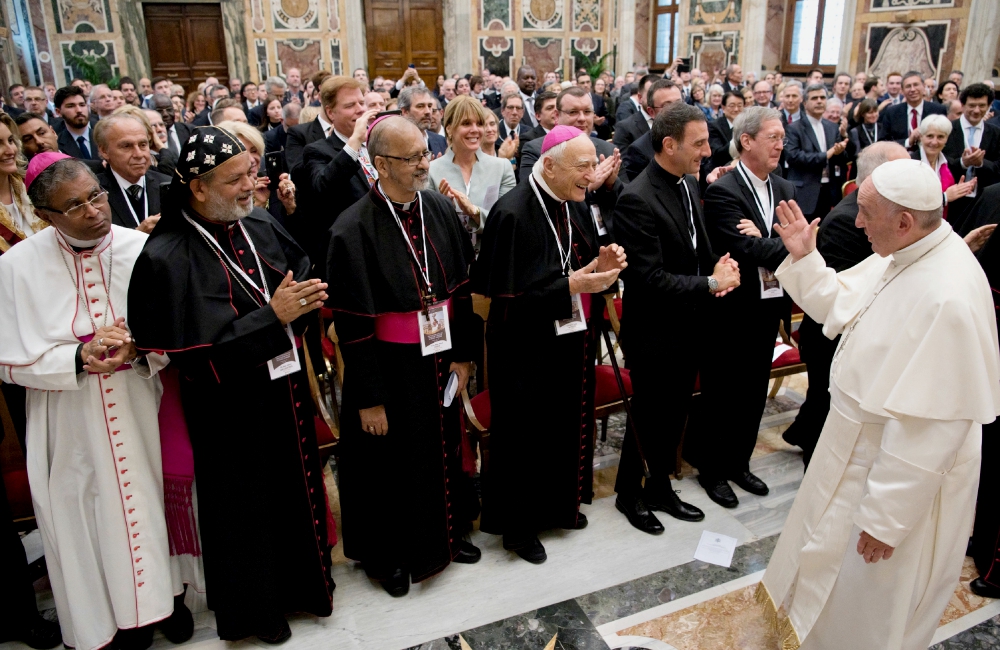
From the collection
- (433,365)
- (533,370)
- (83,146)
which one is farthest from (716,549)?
(83,146)

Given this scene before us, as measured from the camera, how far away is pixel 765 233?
3572mm

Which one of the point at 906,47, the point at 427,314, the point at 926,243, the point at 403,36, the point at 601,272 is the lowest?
the point at 427,314

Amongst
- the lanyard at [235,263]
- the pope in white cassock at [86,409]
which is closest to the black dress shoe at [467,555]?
the pope in white cassock at [86,409]

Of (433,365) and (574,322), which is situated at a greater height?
(574,322)

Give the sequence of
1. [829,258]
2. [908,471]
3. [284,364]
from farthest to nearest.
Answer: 1. [829,258]
2. [284,364]
3. [908,471]

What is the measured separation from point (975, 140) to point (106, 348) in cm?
784

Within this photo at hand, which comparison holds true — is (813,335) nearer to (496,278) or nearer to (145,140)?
(496,278)

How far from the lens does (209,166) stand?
2.38 meters

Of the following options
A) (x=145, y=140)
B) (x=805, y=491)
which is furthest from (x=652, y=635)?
(x=145, y=140)

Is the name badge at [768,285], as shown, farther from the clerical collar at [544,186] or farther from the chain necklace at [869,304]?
the clerical collar at [544,186]

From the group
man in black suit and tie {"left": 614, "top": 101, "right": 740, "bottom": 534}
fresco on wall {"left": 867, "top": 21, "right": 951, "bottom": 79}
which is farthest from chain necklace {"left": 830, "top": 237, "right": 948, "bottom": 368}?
fresco on wall {"left": 867, "top": 21, "right": 951, "bottom": 79}

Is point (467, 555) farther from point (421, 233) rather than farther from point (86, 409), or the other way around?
point (86, 409)

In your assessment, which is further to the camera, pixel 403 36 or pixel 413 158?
pixel 403 36

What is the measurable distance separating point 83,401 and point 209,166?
92 cm
